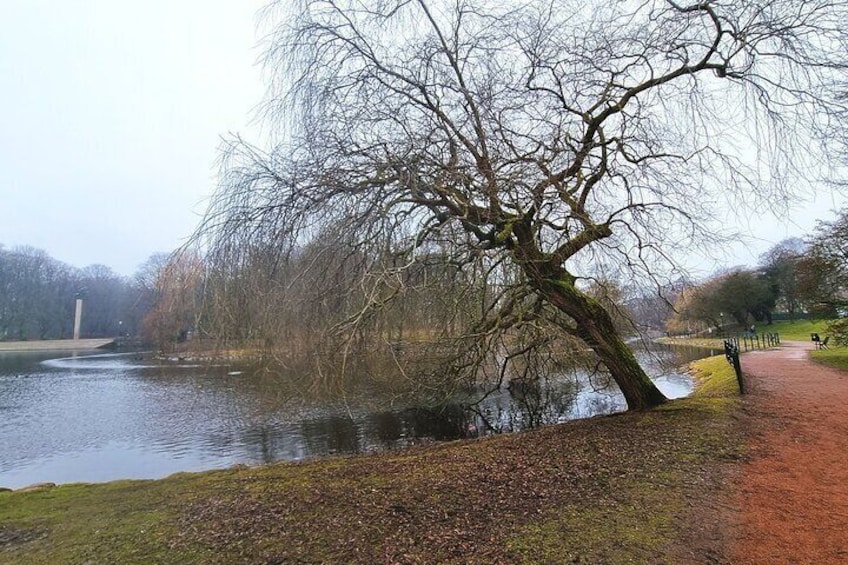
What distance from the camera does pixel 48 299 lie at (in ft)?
188

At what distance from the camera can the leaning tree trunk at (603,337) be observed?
6.88m

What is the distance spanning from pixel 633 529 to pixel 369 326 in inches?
140

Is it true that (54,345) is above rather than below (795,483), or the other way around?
above

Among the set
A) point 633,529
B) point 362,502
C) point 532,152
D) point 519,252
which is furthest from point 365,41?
point 633,529

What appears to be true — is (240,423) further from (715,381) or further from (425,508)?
(715,381)

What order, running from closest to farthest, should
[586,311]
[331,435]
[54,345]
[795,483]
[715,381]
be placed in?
[795,483], [586,311], [331,435], [715,381], [54,345]

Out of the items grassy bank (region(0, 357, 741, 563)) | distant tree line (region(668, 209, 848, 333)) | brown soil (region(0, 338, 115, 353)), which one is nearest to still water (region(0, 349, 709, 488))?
grassy bank (region(0, 357, 741, 563))

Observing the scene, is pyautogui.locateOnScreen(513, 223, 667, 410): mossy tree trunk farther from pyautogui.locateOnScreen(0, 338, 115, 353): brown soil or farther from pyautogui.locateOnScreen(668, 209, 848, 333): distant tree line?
pyautogui.locateOnScreen(0, 338, 115, 353): brown soil

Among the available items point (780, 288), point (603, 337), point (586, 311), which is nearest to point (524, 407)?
point (603, 337)

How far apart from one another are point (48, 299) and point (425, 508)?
7011 cm

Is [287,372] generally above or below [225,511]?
above

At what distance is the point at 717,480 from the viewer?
4.03m

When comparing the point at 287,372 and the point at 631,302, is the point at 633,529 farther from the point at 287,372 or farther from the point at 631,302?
the point at 631,302

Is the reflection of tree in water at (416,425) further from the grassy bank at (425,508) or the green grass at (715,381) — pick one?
the green grass at (715,381)
